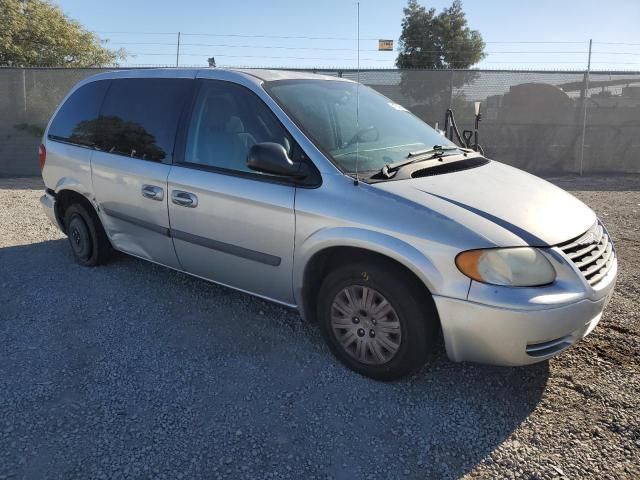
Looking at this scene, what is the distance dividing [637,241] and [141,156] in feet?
17.2

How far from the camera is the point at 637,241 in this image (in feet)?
18.8

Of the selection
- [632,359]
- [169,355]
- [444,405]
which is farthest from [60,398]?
[632,359]

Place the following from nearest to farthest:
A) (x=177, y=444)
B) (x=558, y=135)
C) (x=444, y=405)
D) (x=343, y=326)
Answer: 1. (x=177, y=444)
2. (x=444, y=405)
3. (x=343, y=326)
4. (x=558, y=135)

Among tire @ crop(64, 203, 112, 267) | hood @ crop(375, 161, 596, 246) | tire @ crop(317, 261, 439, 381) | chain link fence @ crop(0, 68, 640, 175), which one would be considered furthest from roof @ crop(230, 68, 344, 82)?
chain link fence @ crop(0, 68, 640, 175)

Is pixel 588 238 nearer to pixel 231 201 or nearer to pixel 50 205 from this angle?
pixel 231 201

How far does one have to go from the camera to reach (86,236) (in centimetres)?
475

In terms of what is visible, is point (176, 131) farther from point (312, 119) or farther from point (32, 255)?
point (32, 255)

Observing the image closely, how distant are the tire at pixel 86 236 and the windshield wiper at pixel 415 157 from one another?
2880 mm

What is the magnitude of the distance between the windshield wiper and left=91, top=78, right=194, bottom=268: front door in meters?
1.65

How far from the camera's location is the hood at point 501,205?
102 inches

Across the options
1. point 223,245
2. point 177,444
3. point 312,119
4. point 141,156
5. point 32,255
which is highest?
point 312,119

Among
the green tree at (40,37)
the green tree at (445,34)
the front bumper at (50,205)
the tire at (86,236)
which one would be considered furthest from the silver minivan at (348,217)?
the green tree at (445,34)

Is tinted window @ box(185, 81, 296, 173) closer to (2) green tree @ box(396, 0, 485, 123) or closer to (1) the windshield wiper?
(1) the windshield wiper

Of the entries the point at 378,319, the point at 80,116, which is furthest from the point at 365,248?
the point at 80,116
